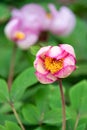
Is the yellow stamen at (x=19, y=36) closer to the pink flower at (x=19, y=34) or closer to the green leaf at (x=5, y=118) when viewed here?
the pink flower at (x=19, y=34)

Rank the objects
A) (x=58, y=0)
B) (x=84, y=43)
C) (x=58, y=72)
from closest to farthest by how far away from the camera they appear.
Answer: (x=58, y=72) < (x=84, y=43) < (x=58, y=0)

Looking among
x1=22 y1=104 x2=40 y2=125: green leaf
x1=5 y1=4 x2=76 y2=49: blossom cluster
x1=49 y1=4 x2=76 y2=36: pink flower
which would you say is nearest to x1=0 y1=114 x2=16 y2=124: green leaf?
x1=22 y1=104 x2=40 y2=125: green leaf

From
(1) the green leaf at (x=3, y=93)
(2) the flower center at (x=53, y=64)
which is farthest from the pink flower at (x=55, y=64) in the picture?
(1) the green leaf at (x=3, y=93)

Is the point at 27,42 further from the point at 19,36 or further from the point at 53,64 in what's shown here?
the point at 53,64

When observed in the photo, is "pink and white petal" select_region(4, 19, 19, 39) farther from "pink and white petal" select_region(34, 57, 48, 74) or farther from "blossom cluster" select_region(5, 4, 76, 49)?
"pink and white petal" select_region(34, 57, 48, 74)

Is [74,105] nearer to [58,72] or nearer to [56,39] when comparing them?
[58,72]

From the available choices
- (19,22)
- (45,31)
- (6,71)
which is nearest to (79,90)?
(6,71)
